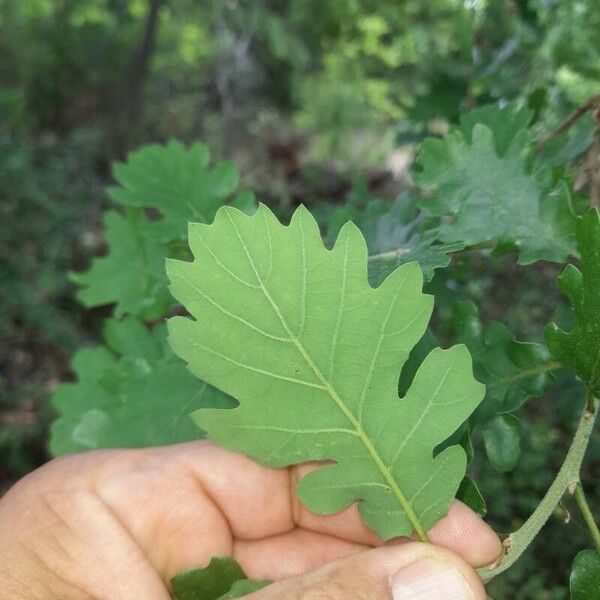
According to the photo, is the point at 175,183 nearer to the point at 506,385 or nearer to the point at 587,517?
the point at 506,385

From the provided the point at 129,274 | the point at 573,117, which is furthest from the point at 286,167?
the point at 573,117

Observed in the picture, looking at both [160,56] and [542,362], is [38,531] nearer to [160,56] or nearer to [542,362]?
[542,362]

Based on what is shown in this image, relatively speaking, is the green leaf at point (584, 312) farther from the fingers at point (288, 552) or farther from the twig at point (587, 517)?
the fingers at point (288, 552)

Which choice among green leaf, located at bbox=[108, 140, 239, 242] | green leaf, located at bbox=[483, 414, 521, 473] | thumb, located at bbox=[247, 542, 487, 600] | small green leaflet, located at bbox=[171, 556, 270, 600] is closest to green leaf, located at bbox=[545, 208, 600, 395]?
green leaf, located at bbox=[483, 414, 521, 473]

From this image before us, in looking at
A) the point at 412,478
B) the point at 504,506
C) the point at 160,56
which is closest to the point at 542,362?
the point at 412,478

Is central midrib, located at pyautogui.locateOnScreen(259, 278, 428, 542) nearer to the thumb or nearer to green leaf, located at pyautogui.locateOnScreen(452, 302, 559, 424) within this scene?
the thumb
